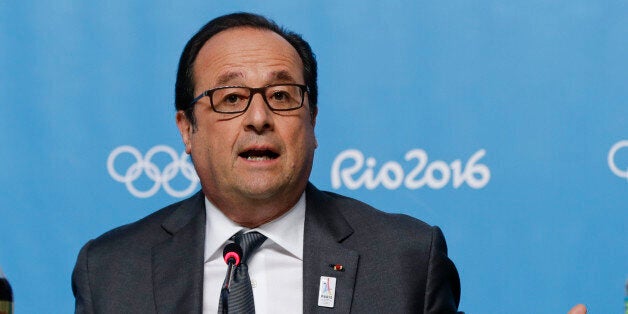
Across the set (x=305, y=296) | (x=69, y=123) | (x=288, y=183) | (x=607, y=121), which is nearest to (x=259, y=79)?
(x=288, y=183)

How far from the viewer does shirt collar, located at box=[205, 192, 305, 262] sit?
8.15 ft

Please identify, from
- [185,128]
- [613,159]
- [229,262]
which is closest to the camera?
[229,262]

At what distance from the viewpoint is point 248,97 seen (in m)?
2.41

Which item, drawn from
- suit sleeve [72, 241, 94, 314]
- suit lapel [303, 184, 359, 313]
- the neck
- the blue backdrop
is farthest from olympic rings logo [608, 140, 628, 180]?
suit sleeve [72, 241, 94, 314]

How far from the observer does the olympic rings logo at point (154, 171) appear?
3.20 m

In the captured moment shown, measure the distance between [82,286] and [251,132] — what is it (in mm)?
615

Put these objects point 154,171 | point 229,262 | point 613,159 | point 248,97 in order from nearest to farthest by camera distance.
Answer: point 229,262, point 248,97, point 613,159, point 154,171

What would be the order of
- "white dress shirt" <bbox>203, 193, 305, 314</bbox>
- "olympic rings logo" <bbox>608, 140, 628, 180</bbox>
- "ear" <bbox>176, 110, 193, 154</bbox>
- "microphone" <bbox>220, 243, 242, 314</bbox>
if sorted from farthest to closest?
"olympic rings logo" <bbox>608, 140, 628, 180</bbox> → "ear" <bbox>176, 110, 193, 154</bbox> → "white dress shirt" <bbox>203, 193, 305, 314</bbox> → "microphone" <bbox>220, 243, 242, 314</bbox>

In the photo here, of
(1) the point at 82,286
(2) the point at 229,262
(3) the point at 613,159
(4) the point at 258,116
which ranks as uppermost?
(4) the point at 258,116

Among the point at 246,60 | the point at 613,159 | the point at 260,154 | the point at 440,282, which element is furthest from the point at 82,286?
the point at 613,159

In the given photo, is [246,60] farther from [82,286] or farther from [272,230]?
[82,286]

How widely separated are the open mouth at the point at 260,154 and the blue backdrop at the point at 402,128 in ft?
2.59

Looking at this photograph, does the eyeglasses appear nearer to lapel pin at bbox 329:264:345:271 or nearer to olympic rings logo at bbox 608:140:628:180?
lapel pin at bbox 329:264:345:271

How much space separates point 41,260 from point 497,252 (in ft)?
4.96
